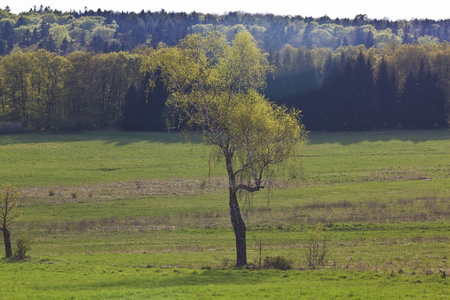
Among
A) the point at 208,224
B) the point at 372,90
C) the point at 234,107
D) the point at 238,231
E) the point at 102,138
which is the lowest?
the point at 208,224

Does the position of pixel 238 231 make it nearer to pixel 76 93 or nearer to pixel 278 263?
pixel 278 263

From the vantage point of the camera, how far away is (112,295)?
20.6m

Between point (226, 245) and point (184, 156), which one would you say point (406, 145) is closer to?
point (184, 156)

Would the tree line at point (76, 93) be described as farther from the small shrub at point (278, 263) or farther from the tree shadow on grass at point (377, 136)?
the small shrub at point (278, 263)

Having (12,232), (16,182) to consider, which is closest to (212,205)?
(12,232)

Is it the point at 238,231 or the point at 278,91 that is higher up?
the point at 278,91

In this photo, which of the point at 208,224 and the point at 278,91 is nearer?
the point at 208,224

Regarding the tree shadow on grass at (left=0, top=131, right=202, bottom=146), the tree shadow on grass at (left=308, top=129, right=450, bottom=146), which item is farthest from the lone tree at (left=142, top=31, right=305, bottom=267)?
the tree shadow on grass at (left=308, top=129, right=450, bottom=146)

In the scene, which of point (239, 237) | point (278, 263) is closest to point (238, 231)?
point (239, 237)

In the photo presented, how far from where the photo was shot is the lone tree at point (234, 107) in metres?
27.8

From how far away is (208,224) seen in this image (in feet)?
136

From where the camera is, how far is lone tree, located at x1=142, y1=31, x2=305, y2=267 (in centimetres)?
2783

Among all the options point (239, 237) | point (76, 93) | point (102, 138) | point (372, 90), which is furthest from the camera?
point (372, 90)

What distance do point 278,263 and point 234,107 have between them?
8.14 m
